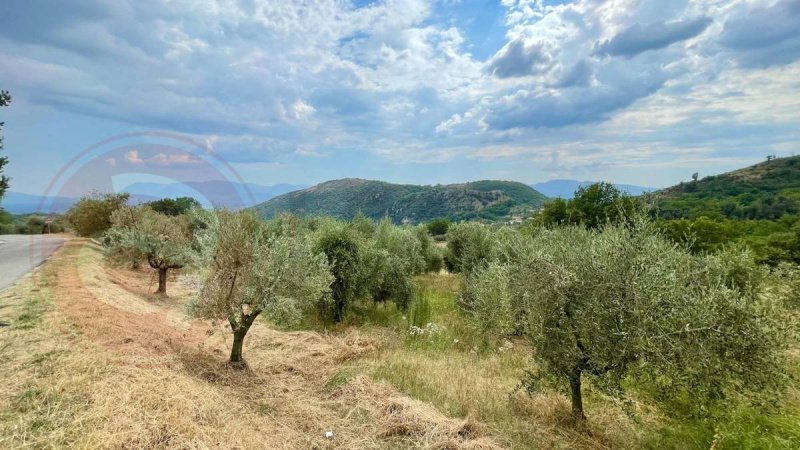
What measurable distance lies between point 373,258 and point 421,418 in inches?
587

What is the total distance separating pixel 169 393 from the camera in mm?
8672

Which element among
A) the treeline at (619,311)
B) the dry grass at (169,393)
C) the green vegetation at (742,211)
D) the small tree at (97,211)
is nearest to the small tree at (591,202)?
the green vegetation at (742,211)

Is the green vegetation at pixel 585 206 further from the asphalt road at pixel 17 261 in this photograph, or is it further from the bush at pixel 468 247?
the asphalt road at pixel 17 261

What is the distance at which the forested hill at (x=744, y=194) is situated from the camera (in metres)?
97.6

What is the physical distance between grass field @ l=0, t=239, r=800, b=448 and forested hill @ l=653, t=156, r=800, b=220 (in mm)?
87356

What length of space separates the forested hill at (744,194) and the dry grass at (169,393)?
9076 centimetres

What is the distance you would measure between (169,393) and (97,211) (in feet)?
133

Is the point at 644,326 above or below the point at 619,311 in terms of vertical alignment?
below

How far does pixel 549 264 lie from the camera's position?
8.70 m

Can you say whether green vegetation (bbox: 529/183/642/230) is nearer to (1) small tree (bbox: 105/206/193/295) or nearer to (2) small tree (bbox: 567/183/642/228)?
(2) small tree (bbox: 567/183/642/228)

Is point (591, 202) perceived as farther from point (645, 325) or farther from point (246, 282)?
point (246, 282)

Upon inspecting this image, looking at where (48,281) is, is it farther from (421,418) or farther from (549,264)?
(549,264)

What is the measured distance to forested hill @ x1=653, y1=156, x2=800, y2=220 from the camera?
320 ft

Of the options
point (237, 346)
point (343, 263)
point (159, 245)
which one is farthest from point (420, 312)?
point (159, 245)
